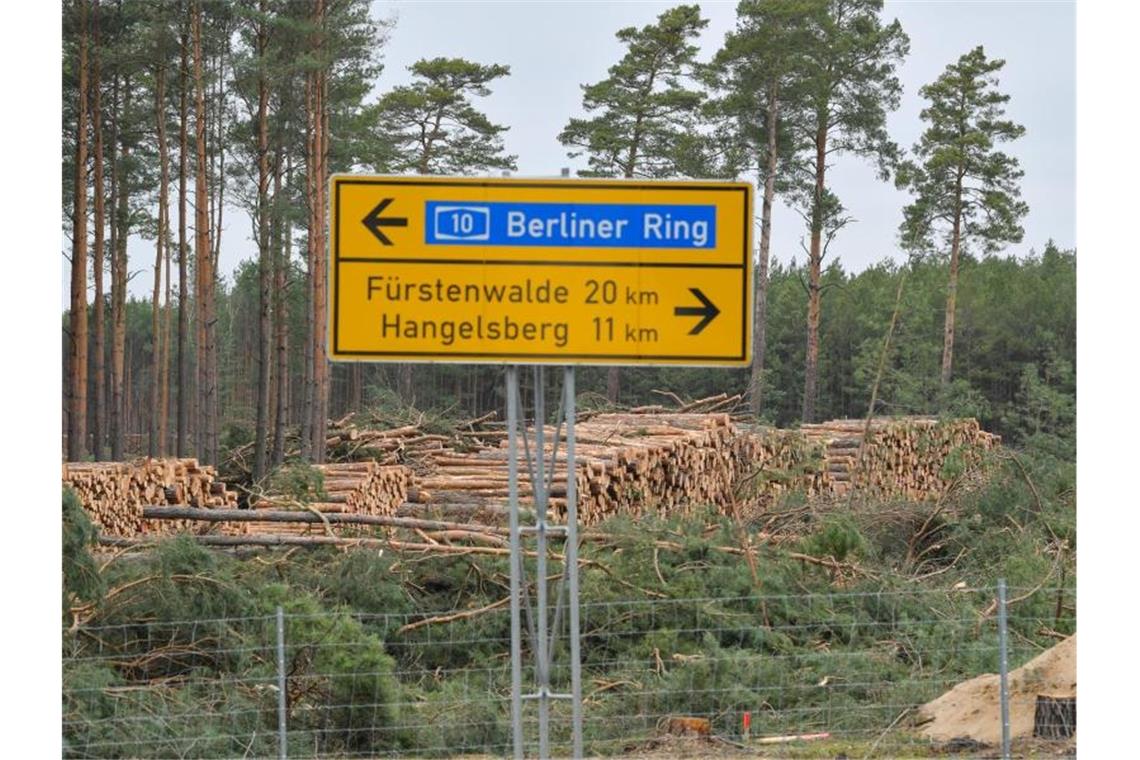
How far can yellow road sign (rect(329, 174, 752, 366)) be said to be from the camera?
21.3ft

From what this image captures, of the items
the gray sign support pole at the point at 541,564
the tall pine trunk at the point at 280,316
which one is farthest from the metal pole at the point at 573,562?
the tall pine trunk at the point at 280,316

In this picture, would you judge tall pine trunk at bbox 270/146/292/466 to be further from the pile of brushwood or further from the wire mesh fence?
the wire mesh fence

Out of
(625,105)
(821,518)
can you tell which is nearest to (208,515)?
(821,518)

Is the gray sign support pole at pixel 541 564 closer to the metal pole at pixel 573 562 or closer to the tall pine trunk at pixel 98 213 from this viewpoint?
the metal pole at pixel 573 562

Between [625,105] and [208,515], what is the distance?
24.6 metres

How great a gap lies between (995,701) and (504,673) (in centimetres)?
364

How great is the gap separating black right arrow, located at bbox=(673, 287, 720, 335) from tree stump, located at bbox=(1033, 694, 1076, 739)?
14.8 feet

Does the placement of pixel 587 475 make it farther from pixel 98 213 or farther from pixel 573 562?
pixel 98 213

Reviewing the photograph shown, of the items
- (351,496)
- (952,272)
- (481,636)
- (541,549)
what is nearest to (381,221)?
Result: (541,549)

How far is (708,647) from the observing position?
11297 mm

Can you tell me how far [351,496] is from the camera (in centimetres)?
1778

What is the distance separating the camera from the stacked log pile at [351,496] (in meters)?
15.8

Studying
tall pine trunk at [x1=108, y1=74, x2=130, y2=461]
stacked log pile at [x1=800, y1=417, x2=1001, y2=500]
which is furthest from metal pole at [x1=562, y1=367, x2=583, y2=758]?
tall pine trunk at [x1=108, y1=74, x2=130, y2=461]

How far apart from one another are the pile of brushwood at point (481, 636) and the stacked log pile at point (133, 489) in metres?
4.30
